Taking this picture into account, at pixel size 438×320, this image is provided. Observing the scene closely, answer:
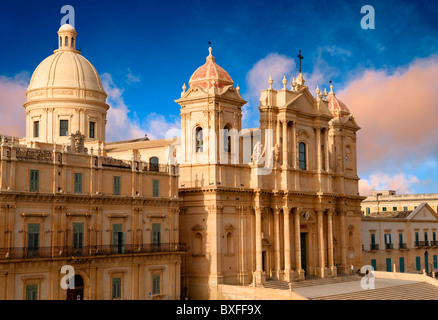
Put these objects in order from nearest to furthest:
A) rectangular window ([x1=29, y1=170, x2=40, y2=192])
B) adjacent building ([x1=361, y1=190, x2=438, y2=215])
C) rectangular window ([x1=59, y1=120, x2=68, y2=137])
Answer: rectangular window ([x1=29, y1=170, x2=40, y2=192]) → rectangular window ([x1=59, y1=120, x2=68, y2=137]) → adjacent building ([x1=361, y1=190, x2=438, y2=215])

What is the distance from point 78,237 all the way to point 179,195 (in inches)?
477

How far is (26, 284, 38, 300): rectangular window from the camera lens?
3825 cm

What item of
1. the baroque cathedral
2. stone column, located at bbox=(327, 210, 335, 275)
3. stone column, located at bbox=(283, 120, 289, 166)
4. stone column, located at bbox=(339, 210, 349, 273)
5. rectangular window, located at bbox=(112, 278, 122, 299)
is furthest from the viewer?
stone column, located at bbox=(339, 210, 349, 273)

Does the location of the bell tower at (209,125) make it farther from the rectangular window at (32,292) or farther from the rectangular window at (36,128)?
the rectangular window at (32,292)

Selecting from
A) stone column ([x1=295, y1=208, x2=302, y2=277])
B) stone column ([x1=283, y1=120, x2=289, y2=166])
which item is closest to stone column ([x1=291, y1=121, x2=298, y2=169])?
stone column ([x1=283, y1=120, x2=289, y2=166])

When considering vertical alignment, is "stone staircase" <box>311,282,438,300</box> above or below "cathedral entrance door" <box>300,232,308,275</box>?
below

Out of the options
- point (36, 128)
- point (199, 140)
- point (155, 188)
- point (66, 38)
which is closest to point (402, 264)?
point (199, 140)

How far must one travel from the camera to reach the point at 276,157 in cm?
5503

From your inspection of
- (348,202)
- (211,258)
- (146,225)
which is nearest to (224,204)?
(211,258)

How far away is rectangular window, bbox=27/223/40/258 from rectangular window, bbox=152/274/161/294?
9.32m

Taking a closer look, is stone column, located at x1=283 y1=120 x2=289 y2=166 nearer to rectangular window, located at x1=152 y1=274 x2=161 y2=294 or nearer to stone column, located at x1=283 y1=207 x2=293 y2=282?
stone column, located at x1=283 y1=207 x2=293 y2=282

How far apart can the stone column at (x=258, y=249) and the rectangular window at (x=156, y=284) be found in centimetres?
908

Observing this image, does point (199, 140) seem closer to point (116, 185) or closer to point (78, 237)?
point (116, 185)

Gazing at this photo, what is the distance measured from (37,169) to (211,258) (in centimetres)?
1628
